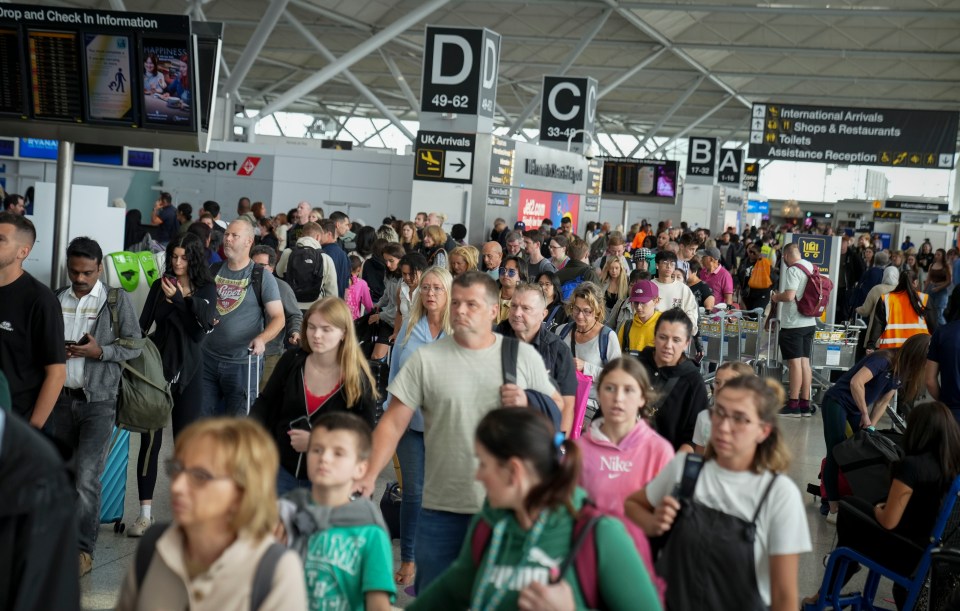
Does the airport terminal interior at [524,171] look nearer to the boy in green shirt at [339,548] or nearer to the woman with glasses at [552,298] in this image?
the woman with glasses at [552,298]

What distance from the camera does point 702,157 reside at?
38125mm

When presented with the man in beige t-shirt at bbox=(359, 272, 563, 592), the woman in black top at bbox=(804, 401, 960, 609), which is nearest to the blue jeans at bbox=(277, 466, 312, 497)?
the man in beige t-shirt at bbox=(359, 272, 563, 592)

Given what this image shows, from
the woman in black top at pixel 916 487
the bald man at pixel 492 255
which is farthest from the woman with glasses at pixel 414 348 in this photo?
the bald man at pixel 492 255

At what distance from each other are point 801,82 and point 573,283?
32.8 m

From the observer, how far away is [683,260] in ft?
43.3

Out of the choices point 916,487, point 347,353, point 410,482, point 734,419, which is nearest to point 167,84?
point 410,482

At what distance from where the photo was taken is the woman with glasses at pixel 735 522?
3.23 m

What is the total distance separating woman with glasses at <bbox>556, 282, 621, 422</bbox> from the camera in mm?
6254

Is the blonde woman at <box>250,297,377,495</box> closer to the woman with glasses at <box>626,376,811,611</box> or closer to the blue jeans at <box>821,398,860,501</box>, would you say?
the woman with glasses at <box>626,376,811,611</box>

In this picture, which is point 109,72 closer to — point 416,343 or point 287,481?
point 416,343

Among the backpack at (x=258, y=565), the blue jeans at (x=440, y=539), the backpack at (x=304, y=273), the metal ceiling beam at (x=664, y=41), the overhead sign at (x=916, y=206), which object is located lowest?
the blue jeans at (x=440, y=539)

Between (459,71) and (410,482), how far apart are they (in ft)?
43.2

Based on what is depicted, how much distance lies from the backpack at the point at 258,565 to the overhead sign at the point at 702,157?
3643 cm

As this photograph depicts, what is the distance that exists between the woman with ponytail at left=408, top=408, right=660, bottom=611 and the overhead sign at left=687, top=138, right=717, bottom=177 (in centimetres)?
3622
